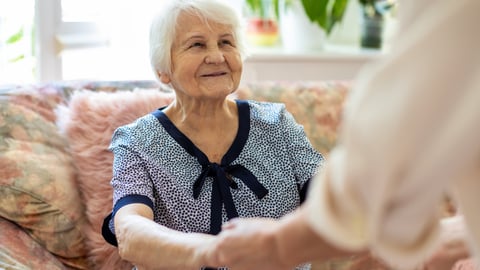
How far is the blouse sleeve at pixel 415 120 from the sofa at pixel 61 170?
1.15m

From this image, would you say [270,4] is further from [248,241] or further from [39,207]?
[248,241]

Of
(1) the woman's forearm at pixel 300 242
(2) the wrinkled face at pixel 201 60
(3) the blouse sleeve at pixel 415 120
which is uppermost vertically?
(3) the blouse sleeve at pixel 415 120

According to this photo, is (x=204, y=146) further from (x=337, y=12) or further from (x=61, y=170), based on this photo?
(x=337, y=12)

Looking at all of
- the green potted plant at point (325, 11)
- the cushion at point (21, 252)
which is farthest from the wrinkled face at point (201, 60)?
the green potted plant at point (325, 11)

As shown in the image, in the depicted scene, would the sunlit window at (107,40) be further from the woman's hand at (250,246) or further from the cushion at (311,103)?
the woman's hand at (250,246)

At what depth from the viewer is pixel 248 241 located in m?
1.01

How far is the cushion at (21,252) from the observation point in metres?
1.73

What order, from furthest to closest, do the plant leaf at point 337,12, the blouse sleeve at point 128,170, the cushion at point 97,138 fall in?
1. the plant leaf at point 337,12
2. the cushion at point 97,138
3. the blouse sleeve at point 128,170

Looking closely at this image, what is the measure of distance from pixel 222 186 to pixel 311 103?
64 cm

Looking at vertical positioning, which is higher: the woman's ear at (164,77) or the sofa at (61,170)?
the woman's ear at (164,77)

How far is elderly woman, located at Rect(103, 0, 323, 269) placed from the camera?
176cm

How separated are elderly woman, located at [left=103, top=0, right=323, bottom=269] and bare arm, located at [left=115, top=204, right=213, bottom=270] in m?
0.09

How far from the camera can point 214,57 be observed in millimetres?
1833

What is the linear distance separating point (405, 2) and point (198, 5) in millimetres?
1028
